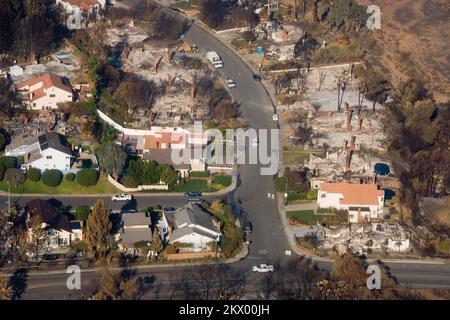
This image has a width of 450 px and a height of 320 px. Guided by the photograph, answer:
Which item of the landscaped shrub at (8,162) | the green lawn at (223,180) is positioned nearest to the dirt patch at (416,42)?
the green lawn at (223,180)

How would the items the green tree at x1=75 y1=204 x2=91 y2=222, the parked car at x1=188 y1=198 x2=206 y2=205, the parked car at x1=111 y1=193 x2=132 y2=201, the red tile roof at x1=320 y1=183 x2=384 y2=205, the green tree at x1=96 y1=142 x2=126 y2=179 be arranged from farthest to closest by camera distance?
the green tree at x1=96 y1=142 x2=126 y2=179
the parked car at x1=111 y1=193 x2=132 y2=201
the parked car at x1=188 y1=198 x2=206 y2=205
the red tile roof at x1=320 y1=183 x2=384 y2=205
the green tree at x1=75 y1=204 x2=91 y2=222

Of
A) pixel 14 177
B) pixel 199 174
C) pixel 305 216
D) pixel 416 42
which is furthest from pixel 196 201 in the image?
pixel 416 42

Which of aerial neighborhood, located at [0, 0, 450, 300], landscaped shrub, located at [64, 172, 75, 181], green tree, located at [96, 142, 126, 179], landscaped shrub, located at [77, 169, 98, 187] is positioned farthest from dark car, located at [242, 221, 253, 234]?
landscaped shrub, located at [64, 172, 75, 181]

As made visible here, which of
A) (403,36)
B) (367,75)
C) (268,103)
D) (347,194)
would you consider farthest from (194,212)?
(403,36)

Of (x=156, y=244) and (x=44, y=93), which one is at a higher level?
A: (x=44, y=93)

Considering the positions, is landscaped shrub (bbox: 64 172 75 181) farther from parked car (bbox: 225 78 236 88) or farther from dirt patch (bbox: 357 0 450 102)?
dirt patch (bbox: 357 0 450 102)

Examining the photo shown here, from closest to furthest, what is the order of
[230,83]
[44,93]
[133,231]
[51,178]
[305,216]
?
[133,231] → [305,216] → [51,178] → [44,93] → [230,83]

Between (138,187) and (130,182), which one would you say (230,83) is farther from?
(130,182)
